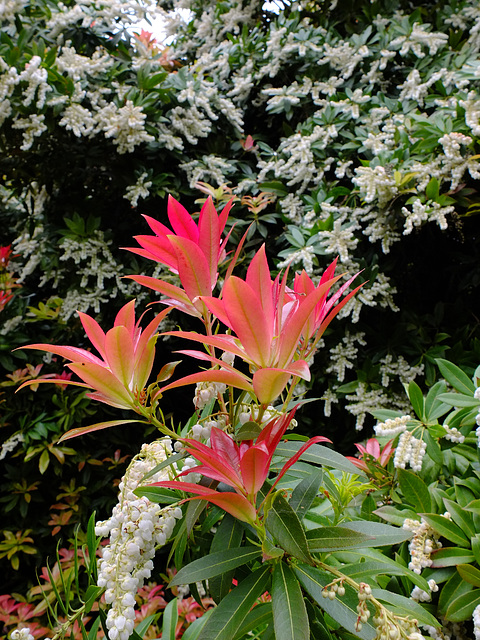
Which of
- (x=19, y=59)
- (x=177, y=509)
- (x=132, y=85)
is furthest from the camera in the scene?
(x=132, y=85)

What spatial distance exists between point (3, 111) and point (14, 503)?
5.54 ft

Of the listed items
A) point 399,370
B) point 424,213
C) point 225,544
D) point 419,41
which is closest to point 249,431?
point 225,544

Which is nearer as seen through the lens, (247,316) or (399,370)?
(247,316)

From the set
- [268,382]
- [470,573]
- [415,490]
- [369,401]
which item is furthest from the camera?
[369,401]

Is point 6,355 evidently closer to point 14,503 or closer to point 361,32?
point 14,503

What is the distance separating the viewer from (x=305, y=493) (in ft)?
2.03

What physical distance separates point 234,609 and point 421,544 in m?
0.40

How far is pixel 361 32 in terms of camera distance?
91.0 inches

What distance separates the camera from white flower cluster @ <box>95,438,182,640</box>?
0.56 m

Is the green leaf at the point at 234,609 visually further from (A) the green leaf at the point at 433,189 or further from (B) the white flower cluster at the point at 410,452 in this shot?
(A) the green leaf at the point at 433,189

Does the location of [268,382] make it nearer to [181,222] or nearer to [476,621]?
[181,222]

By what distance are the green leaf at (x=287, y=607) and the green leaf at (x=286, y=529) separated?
0.06 meters

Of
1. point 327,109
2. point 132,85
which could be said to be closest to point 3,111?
point 132,85

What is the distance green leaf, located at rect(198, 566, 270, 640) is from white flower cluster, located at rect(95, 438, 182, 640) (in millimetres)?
105
